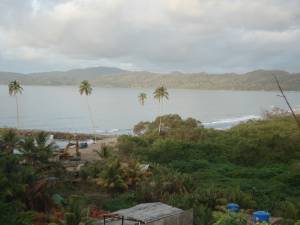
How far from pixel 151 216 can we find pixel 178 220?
118 centimetres

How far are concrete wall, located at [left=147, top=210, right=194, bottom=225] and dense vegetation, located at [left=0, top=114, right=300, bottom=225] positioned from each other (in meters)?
0.93

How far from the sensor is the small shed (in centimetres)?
1344

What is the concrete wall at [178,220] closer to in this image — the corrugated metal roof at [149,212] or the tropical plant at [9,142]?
the corrugated metal roof at [149,212]

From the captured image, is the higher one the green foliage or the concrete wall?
the green foliage

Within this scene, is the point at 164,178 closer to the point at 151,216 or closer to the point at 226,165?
the point at 151,216

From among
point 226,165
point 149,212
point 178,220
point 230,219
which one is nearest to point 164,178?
point 178,220

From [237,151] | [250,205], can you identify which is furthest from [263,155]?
[250,205]

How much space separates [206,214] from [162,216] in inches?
143

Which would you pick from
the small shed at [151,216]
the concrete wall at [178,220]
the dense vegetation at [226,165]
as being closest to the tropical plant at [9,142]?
the dense vegetation at [226,165]

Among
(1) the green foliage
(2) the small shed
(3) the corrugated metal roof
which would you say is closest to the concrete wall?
(2) the small shed

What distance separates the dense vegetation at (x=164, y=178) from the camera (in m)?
17.3

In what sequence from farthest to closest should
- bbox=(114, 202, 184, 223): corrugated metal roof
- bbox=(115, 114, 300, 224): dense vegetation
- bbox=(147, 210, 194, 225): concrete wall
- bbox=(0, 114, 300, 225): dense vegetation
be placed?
bbox=(115, 114, 300, 224): dense vegetation, bbox=(0, 114, 300, 225): dense vegetation, bbox=(147, 210, 194, 225): concrete wall, bbox=(114, 202, 184, 223): corrugated metal roof

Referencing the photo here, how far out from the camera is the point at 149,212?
14.3 metres

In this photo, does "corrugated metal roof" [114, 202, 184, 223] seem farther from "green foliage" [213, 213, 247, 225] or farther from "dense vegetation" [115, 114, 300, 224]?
"green foliage" [213, 213, 247, 225]
